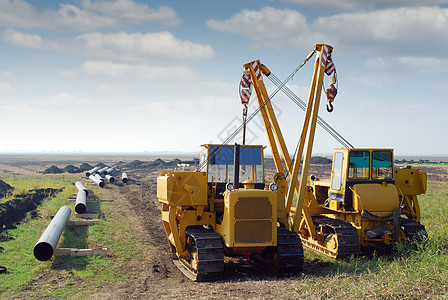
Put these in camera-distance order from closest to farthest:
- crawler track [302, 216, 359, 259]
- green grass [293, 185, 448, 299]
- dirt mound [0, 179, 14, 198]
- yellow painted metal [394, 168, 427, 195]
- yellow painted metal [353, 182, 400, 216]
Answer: green grass [293, 185, 448, 299] < crawler track [302, 216, 359, 259] < yellow painted metal [353, 182, 400, 216] < yellow painted metal [394, 168, 427, 195] < dirt mound [0, 179, 14, 198]

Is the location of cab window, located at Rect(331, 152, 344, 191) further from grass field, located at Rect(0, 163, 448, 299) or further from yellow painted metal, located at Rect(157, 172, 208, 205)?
yellow painted metal, located at Rect(157, 172, 208, 205)

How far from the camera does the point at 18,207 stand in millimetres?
21609

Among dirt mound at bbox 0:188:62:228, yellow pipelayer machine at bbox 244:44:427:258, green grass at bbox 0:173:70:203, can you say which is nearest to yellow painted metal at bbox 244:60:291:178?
yellow pipelayer machine at bbox 244:44:427:258

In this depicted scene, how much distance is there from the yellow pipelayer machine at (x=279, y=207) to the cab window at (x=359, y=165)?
0.03m

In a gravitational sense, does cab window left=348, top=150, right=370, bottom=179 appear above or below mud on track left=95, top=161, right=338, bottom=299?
above

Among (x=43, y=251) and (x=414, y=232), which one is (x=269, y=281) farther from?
(x=43, y=251)

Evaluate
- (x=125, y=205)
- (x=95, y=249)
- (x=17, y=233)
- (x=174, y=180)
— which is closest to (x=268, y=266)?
(x=174, y=180)

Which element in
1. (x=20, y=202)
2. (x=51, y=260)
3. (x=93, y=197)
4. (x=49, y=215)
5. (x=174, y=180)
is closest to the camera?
(x=174, y=180)

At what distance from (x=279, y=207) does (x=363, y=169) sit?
3.12m

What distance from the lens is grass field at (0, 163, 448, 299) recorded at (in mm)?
8391

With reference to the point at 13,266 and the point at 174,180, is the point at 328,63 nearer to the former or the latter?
the point at 174,180

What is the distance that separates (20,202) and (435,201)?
22225 mm

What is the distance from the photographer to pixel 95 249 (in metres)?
14.0

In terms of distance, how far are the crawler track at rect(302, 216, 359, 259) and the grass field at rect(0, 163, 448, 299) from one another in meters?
0.25
